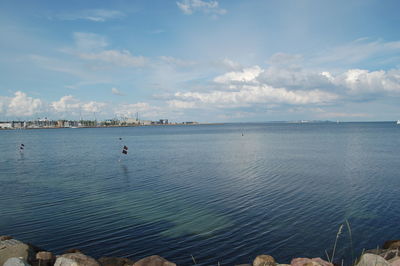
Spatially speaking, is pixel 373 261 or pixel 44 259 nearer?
pixel 373 261

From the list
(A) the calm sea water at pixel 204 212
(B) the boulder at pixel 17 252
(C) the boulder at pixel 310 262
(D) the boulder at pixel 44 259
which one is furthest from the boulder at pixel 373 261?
(B) the boulder at pixel 17 252

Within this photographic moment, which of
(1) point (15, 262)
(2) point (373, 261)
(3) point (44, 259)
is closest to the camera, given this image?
(2) point (373, 261)

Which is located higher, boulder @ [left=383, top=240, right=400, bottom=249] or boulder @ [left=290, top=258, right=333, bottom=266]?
boulder @ [left=290, top=258, right=333, bottom=266]

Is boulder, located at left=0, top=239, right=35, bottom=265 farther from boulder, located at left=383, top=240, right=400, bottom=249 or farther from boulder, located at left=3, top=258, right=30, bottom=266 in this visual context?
boulder, located at left=383, top=240, right=400, bottom=249

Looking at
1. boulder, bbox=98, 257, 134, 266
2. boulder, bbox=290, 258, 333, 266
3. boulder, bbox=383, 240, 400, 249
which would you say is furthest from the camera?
boulder, bbox=383, 240, 400, 249

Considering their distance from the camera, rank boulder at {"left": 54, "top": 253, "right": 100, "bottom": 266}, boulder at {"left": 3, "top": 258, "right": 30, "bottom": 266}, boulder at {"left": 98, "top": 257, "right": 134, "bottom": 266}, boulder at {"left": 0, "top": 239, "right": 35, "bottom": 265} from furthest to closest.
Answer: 1. boulder at {"left": 98, "top": 257, "right": 134, "bottom": 266}
2. boulder at {"left": 0, "top": 239, "right": 35, "bottom": 265}
3. boulder at {"left": 54, "top": 253, "right": 100, "bottom": 266}
4. boulder at {"left": 3, "top": 258, "right": 30, "bottom": 266}

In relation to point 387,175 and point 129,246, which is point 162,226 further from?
point 387,175

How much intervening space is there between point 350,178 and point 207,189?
52.3 feet

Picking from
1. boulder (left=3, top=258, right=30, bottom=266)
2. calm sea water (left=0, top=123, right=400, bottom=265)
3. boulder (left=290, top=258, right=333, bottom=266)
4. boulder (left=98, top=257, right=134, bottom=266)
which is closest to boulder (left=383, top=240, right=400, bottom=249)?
calm sea water (left=0, top=123, right=400, bottom=265)

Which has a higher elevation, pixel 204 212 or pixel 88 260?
pixel 88 260

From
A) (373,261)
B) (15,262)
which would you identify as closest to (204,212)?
(373,261)

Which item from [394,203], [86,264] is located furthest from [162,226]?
[394,203]

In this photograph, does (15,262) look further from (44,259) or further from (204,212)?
(204,212)

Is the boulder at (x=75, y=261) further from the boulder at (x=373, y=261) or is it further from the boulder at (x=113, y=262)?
the boulder at (x=373, y=261)
